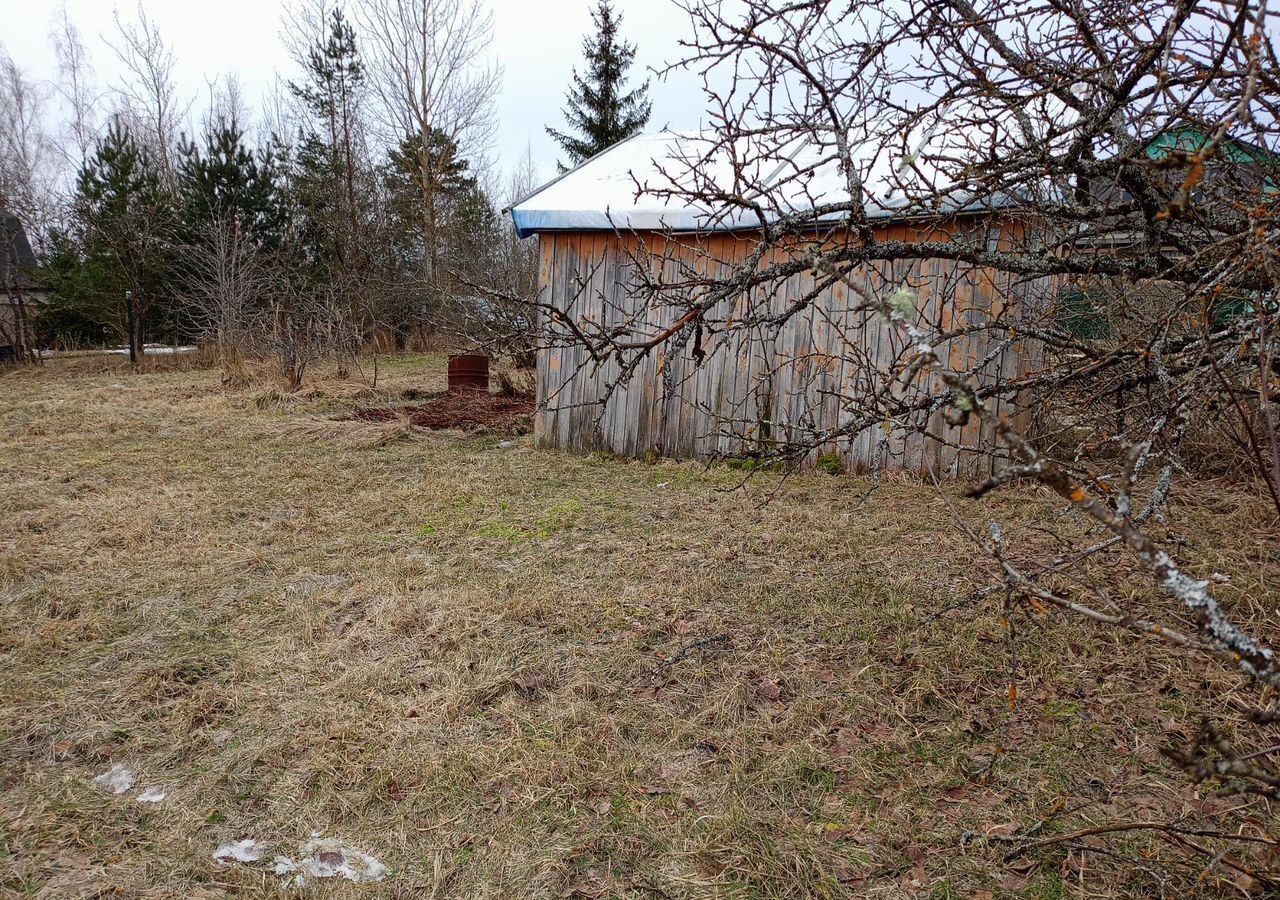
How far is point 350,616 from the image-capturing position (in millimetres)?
3645

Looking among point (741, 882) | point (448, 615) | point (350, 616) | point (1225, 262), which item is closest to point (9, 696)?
point (350, 616)

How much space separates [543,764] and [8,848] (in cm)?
149

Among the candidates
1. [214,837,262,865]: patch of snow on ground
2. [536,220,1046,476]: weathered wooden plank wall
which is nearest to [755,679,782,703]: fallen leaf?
[214,837,262,865]: patch of snow on ground

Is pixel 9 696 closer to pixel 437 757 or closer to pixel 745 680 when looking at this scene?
pixel 437 757

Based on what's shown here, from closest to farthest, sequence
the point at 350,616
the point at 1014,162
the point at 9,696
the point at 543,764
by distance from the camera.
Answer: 1. the point at 1014,162
2. the point at 543,764
3. the point at 9,696
4. the point at 350,616

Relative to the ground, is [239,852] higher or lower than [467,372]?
lower

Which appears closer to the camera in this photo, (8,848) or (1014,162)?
(8,848)

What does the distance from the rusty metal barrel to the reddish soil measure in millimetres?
331

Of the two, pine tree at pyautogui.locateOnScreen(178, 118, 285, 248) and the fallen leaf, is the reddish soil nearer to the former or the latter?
the fallen leaf

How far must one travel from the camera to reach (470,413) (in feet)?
30.1

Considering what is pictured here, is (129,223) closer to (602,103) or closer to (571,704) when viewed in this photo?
(602,103)

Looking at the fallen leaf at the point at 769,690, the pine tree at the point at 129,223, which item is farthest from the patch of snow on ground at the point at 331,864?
the pine tree at the point at 129,223

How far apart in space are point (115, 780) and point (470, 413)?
689 centimetres

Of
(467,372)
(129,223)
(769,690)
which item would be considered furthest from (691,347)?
(129,223)
